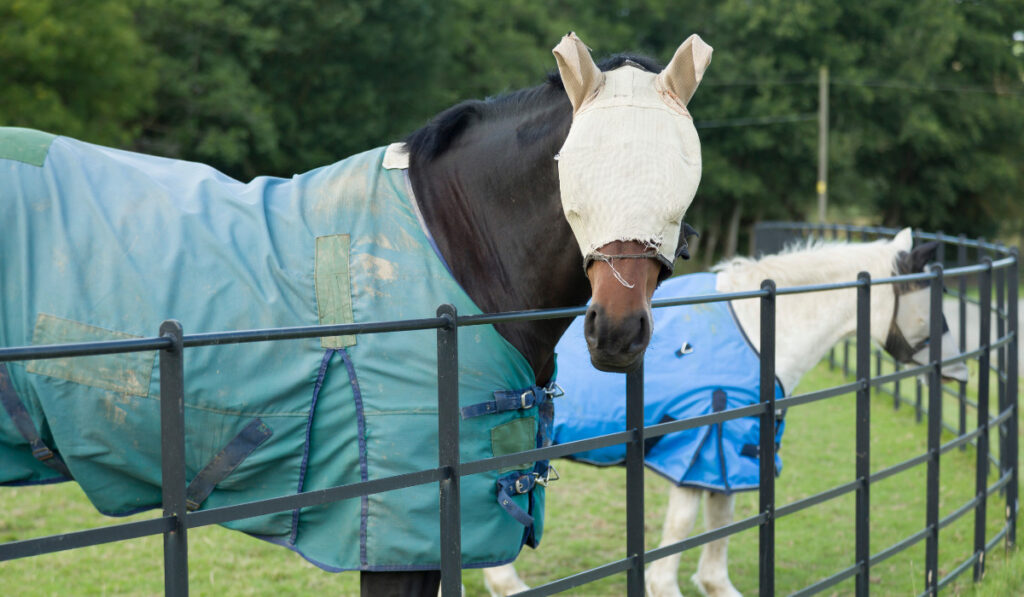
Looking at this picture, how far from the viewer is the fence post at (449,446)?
1.98m

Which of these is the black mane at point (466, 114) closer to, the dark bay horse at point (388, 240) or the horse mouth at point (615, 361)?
the dark bay horse at point (388, 240)

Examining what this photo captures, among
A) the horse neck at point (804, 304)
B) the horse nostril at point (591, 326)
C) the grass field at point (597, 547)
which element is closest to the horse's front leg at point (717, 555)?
the grass field at point (597, 547)

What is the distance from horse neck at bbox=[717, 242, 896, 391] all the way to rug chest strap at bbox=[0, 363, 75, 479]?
2.81 meters

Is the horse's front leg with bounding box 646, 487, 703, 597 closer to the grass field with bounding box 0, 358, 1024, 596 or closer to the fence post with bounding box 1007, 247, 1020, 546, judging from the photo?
the grass field with bounding box 0, 358, 1024, 596

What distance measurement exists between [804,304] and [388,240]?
2636mm

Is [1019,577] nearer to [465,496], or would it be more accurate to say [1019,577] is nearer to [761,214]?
[465,496]

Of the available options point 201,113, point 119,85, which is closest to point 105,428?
point 119,85

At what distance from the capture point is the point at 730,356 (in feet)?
12.9

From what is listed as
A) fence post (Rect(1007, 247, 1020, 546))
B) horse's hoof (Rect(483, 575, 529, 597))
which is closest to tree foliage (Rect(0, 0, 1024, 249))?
fence post (Rect(1007, 247, 1020, 546))

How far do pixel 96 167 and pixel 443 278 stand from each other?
98 cm

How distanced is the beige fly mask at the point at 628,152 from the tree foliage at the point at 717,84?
68.0 ft

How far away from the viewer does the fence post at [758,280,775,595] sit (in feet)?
9.55

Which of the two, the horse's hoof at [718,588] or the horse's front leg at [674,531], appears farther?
the horse's hoof at [718,588]

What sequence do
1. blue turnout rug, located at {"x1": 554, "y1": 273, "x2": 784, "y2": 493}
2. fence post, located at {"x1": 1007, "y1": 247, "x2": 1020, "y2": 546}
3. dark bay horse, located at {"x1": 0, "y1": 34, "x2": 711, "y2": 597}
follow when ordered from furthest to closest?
fence post, located at {"x1": 1007, "y1": 247, "x2": 1020, "y2": 546}, blue turnout rug, located at {"x1": 554, "y1": 273, "x2": 784, "y2": 493}, dark bay horse, located at {"x1": 0, "y1": 34, "x2": 711, "y2": 597}
